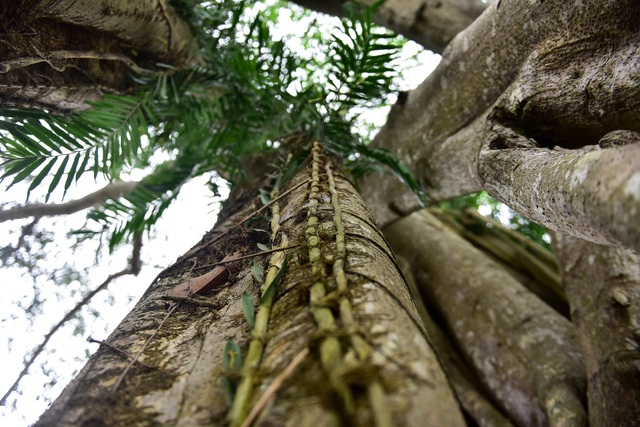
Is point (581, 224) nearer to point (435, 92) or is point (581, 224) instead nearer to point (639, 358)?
point (639, 358)

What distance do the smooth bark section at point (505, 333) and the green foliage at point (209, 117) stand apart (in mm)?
829

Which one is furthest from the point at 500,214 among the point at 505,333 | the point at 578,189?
the point at 578,189

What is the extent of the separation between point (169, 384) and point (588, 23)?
110cm

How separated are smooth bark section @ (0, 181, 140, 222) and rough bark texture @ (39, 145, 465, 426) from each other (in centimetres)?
185

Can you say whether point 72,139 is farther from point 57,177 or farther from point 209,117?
point 209,117

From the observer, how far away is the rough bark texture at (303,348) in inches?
13.9

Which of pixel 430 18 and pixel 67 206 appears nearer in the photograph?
pixel 430 18

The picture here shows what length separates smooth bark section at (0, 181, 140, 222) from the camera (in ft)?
7.93

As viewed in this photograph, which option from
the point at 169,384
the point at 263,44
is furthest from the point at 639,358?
the point at 263,44

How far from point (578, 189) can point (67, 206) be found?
9.89 feet

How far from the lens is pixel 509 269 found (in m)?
2.59

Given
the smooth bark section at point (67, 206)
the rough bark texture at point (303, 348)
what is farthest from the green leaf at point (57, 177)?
the smooth bark section at point (67, 206)

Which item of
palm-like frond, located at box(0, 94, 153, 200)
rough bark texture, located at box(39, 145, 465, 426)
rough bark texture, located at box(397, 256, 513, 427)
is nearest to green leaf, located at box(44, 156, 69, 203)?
palm-like frond, located at box(0, 94, 153, 200)

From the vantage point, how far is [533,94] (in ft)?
3.26
